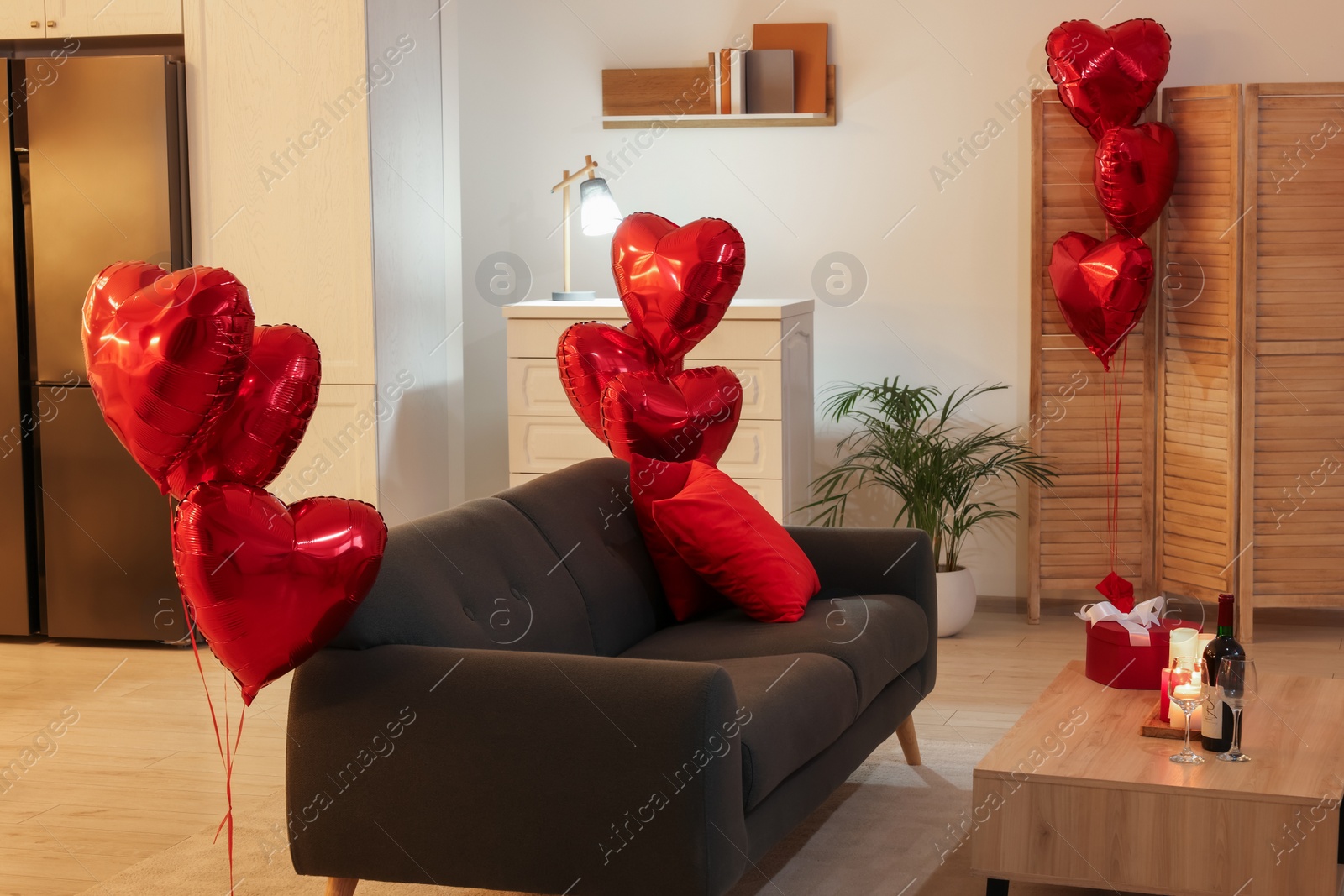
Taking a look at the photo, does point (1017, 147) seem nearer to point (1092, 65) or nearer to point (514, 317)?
point (1092, 65)

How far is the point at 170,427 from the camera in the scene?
6.51 feet

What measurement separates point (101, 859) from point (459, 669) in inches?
47.7

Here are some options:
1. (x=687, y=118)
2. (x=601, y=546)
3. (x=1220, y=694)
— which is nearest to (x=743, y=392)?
(x=687, y=118)

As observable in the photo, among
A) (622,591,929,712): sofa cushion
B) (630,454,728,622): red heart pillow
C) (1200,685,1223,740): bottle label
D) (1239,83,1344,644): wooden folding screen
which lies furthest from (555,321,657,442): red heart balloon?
(1239,83,1344,644): wooden folding screen

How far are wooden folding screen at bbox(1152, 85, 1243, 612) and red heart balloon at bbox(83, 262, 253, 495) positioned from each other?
355 cm

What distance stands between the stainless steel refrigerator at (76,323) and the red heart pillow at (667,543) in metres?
2.04

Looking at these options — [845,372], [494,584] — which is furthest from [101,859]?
[845,372]

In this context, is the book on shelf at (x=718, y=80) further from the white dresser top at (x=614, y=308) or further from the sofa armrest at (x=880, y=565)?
the sofa armrest at (x=880, y=565)

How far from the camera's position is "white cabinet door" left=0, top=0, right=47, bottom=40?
4660 mm

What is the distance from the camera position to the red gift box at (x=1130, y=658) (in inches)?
120

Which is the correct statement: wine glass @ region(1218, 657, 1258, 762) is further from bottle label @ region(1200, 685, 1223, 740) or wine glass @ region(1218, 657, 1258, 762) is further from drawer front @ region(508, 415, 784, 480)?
drawer front @ region(508, 415, 784, 480)

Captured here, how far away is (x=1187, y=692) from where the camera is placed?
267 centimetres

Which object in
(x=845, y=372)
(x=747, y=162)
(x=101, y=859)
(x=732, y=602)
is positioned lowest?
(x=101, y=859)

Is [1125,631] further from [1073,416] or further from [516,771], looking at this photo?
[1073,416]
